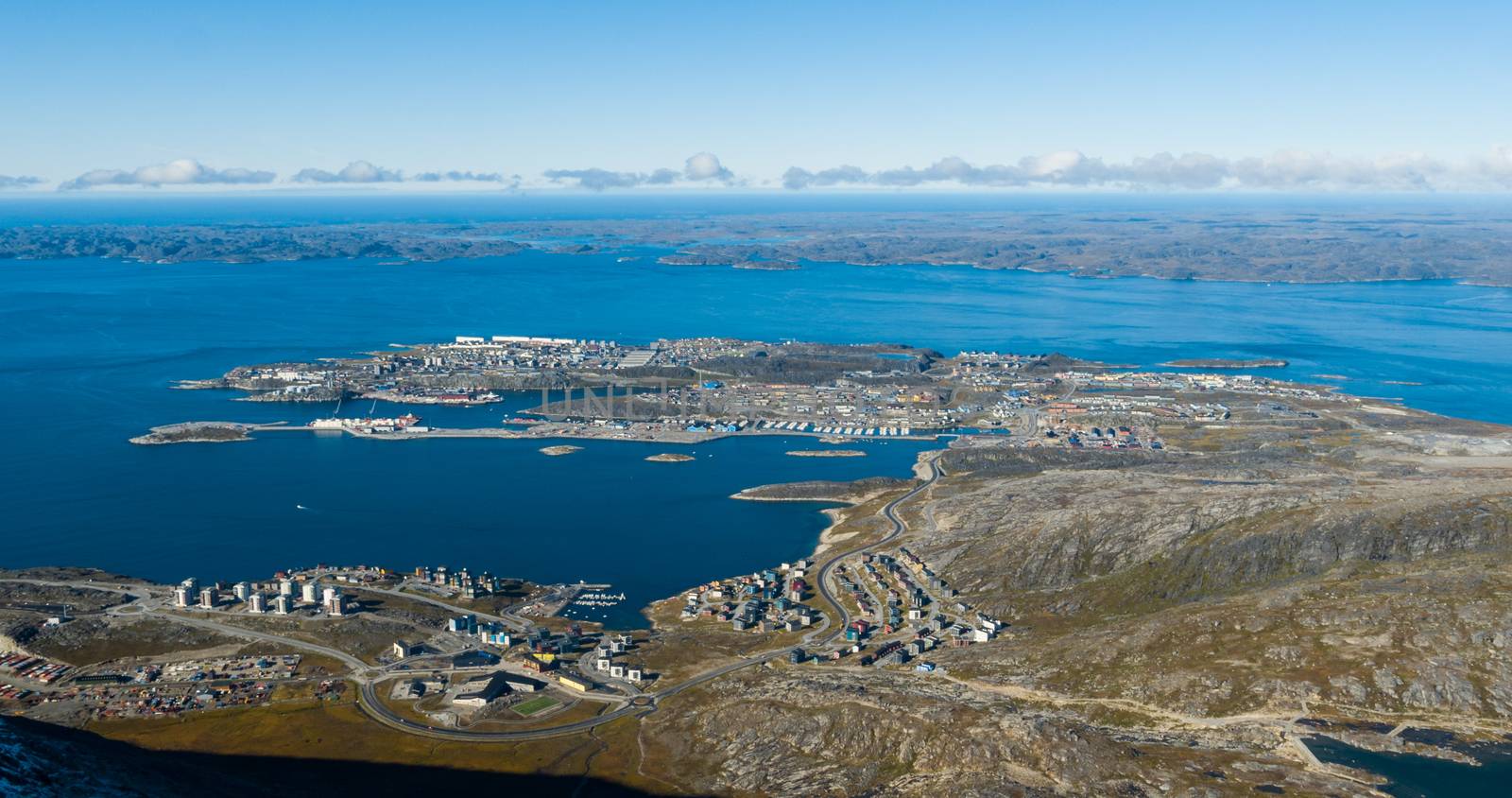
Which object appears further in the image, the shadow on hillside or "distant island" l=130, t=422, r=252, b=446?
"distant island" l=130, t=422, r=252, b=446

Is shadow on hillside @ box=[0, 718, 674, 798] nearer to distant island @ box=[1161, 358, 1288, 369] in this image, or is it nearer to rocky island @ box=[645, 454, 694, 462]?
rocky island @ box=[645, 454, 694, 462]

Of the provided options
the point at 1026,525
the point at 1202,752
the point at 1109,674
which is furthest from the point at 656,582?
the point at 1202,752

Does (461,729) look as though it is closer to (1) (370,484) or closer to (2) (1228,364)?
(1) (370,484)

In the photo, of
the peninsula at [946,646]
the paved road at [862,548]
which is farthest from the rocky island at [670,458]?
the paved road at [862,548]

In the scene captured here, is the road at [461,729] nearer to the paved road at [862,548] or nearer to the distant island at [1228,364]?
the paved road at [862,548]

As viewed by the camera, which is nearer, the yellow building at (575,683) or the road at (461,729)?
the road at (461,729)

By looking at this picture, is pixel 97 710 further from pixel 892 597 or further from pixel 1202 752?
pixel 1202 752

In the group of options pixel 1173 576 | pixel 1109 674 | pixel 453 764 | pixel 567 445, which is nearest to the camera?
pixel 453 764

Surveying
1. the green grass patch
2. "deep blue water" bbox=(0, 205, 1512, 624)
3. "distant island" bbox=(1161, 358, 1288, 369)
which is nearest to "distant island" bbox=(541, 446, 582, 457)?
"deep blue water" bbox=(0, 205, 1512, 624)
